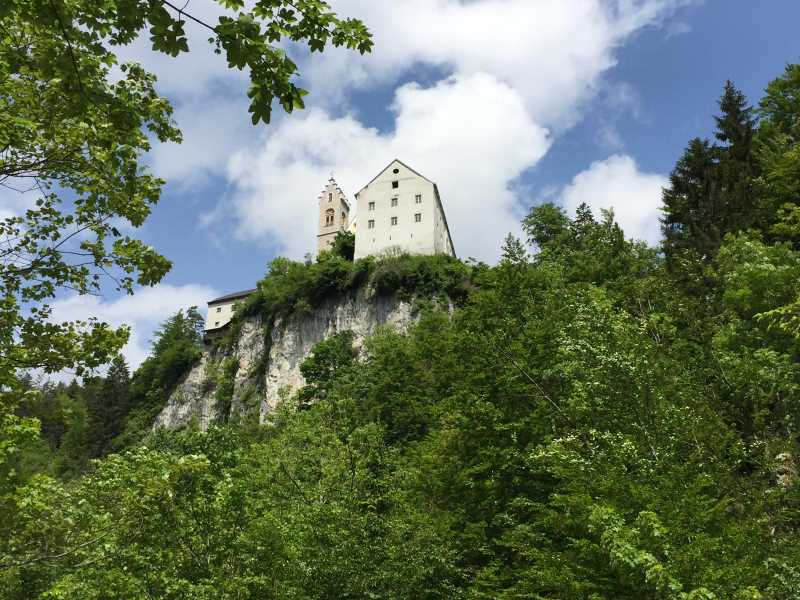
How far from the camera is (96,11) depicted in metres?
5.01

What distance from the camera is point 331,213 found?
275ft

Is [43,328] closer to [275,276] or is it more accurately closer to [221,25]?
[221,25]

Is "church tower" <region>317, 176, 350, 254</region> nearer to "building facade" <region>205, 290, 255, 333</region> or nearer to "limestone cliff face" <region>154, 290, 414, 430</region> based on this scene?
"building facade" <region>205, 290, 255, 333</region>

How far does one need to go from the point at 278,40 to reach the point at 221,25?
560 millimetres

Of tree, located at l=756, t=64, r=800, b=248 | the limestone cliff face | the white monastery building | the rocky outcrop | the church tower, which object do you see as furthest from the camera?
the church tower

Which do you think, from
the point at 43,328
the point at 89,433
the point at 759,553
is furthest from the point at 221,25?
the point at 89,433

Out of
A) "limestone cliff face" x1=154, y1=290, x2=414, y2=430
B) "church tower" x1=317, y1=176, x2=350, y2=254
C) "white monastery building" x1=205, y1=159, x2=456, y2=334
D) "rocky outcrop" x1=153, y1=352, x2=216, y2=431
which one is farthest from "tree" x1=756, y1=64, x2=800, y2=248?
"church tower" x1=317, y1=176, x2=350, y2=254

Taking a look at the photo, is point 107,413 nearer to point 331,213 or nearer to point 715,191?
point 331,213

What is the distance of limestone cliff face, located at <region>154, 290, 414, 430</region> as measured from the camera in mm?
53469

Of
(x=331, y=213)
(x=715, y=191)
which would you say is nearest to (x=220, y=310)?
(x=331, y=213)

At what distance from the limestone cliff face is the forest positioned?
91.0ft

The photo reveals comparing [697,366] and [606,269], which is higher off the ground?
[606,269]

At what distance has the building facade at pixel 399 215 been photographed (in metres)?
59.5

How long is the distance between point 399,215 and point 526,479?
154 ft
